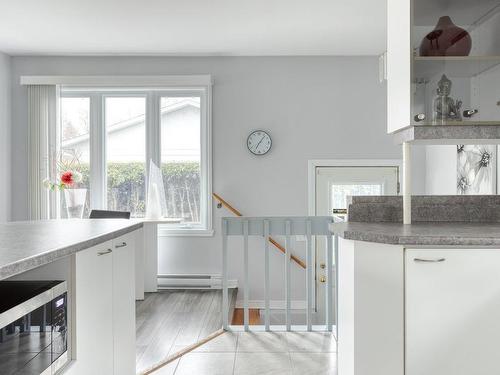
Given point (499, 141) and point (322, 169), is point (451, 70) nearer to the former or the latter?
point (499, 141)

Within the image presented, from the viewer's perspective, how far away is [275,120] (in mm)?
5496

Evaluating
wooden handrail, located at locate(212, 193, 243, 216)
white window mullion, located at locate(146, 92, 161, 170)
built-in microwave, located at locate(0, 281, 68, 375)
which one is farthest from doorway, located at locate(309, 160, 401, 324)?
built-in microwave, located at locate(0, 281, 68, 375)

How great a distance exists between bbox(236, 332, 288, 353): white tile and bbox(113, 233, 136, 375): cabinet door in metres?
0.90

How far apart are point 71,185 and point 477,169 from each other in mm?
4150

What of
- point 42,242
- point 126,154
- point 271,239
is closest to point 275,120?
point 271,239

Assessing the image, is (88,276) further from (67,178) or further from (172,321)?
(67,178)

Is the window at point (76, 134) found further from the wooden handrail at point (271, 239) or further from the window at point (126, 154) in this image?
the wooden handrail at point (271, 239)

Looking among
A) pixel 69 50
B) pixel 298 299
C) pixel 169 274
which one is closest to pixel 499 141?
pixel 298 299

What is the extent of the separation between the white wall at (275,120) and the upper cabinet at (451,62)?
Result: 324 centimetres

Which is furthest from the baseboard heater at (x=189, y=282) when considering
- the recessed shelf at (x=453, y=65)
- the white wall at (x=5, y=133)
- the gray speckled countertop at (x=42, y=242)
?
the recessed shelf at (x=453, y=65)

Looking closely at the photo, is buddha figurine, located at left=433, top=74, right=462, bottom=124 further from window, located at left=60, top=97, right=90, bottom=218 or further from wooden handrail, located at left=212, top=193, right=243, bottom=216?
window, located at left=60, top=97, right=90, bottom=218

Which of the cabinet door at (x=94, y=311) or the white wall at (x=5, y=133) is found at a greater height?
Result: the white wall at (x=5, y=133)

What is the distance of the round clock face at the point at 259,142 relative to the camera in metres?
5.46

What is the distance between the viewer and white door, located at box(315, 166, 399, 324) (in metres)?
5.50
